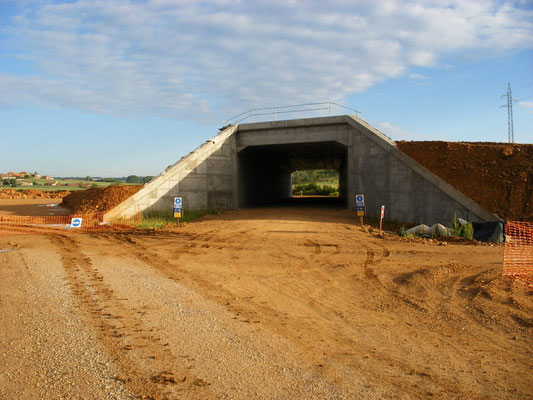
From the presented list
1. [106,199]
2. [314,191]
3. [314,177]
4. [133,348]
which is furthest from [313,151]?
[314,177]

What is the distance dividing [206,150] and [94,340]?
21209mm

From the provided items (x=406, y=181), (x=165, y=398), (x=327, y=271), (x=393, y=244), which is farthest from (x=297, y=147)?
(x=165, y=398)

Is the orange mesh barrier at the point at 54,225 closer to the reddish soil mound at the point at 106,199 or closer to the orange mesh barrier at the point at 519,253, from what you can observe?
the reddish soil mound at the point at 106,199

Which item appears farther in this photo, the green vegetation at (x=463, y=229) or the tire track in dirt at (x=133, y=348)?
the green vegetation at (x=463, y=229)

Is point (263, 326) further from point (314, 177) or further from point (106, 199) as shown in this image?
point (314, 177)

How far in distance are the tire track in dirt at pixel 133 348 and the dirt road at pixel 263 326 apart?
23 mm

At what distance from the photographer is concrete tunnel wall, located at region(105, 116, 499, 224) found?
19.1m

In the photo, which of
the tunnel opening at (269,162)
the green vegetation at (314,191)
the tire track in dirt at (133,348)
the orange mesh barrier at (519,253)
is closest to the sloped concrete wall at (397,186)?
the orange mesh barrier at (519,253)

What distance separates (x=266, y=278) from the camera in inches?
391

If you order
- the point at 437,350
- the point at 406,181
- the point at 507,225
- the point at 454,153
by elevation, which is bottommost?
the point at 437,350

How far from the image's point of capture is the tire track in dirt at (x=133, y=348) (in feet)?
14.4

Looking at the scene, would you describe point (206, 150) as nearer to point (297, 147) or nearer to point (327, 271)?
point (297, 147)

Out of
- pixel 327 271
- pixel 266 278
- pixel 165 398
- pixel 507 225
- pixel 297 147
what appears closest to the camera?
pixel 165 398

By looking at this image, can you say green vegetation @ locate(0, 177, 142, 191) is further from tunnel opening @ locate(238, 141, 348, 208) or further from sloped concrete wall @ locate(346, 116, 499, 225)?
sloped concrete wall @ locate(346, 116, 499, 225)
